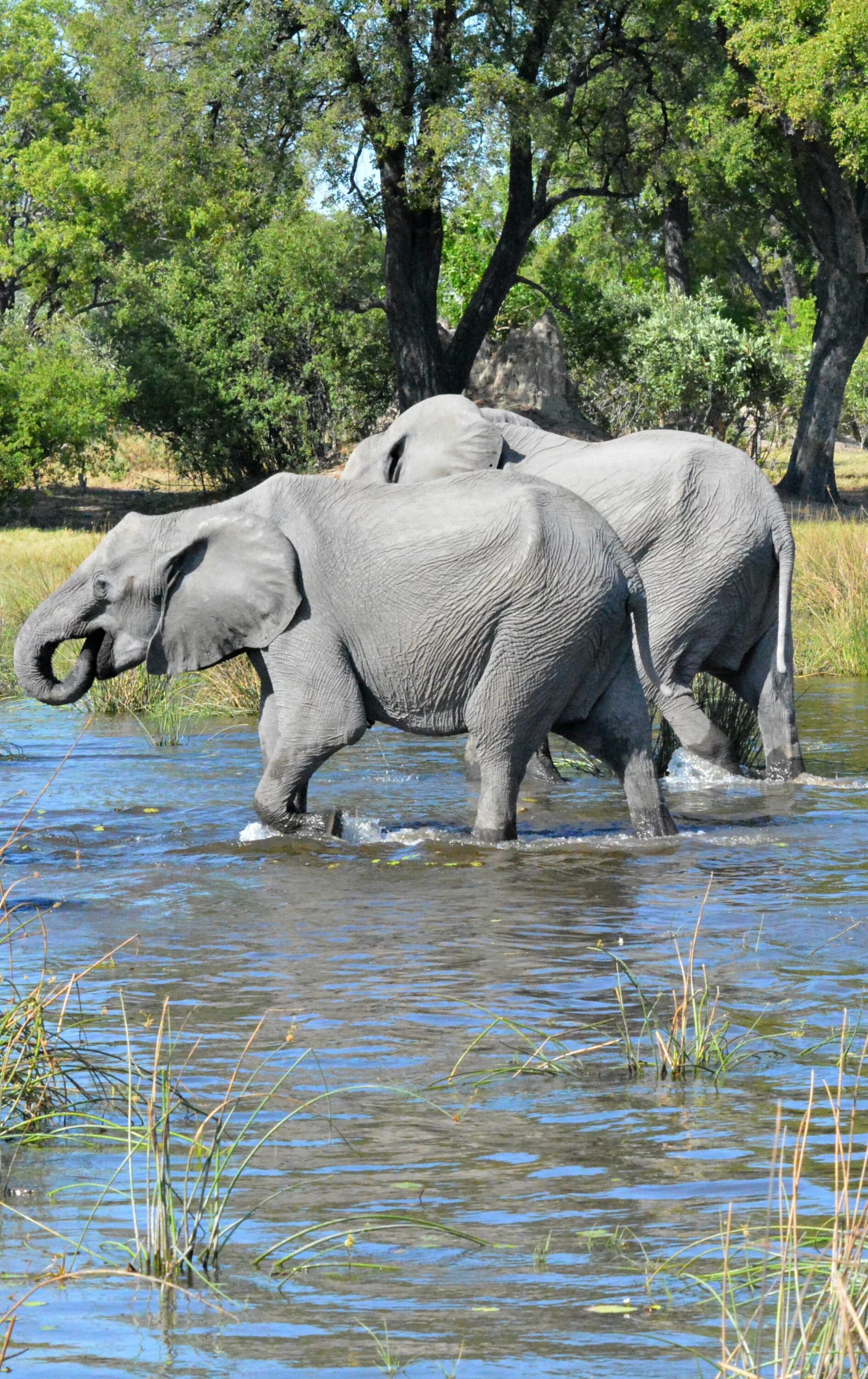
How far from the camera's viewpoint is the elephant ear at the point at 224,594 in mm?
8336

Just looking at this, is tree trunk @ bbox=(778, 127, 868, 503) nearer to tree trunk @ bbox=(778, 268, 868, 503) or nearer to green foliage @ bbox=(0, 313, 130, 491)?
tree trunk @ bbox=(778, 268, 868, 503)

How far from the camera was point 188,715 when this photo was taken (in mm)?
12875

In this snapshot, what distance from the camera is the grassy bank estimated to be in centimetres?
1333

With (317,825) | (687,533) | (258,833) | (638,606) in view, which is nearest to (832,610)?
(687,533)

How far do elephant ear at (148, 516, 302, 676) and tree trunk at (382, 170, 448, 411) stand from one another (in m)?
17.8

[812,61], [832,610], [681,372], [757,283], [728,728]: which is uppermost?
[757,283]

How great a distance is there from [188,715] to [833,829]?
5.43 metres

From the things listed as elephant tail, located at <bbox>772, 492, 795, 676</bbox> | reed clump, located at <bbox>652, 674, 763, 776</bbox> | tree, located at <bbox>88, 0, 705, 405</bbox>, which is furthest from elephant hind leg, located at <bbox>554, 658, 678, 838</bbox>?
tree, located at <bbox>88, 0, 705, 405</bbox>

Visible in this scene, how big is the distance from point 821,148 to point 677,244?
9.58 metres

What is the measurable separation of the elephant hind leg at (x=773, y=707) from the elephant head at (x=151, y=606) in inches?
126

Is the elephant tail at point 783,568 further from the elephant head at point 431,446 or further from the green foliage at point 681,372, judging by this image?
the green foliage at point 681,372

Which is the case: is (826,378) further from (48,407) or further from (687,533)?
(687,533)

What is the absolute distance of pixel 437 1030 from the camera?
5586 millimetres

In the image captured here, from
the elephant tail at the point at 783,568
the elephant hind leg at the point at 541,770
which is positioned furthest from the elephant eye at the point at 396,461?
the elephant tail at the point at 783,568
